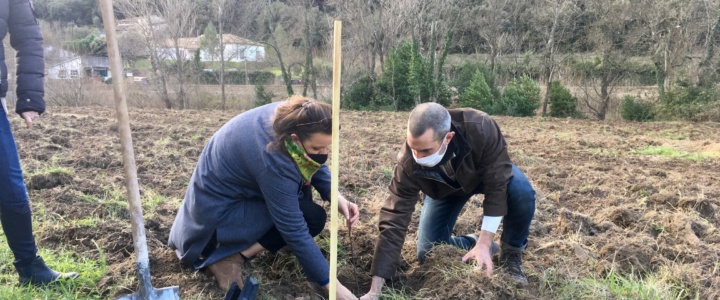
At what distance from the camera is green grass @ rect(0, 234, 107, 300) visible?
2.69 metres

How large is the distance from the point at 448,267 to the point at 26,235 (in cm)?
225

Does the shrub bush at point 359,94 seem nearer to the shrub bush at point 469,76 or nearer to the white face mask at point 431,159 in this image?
the shrub bush at point 469,76

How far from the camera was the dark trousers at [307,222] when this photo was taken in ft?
9.59

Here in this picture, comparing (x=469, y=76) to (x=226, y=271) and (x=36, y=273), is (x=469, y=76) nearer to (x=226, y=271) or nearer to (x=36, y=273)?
(x=226, y=271)

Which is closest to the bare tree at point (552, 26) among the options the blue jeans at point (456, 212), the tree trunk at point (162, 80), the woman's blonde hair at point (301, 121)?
the tree trunk at point (162, 80)

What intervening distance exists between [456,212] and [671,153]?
24.9 ft

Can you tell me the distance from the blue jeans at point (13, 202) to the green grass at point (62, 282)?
159 millimetres

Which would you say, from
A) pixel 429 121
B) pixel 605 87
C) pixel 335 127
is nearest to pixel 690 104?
pixel 605 87

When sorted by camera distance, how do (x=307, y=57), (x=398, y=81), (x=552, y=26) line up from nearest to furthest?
(x=552, y=26)
(x=398, y=81)
(x=307, y=57)

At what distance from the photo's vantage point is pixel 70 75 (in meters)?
22.5

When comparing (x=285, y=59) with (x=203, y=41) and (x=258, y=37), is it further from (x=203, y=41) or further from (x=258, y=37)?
(x=203, y=41)

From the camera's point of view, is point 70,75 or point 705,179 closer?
point 705,179


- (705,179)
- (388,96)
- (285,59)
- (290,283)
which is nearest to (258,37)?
(285,59)

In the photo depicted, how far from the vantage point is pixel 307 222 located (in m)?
3.05
